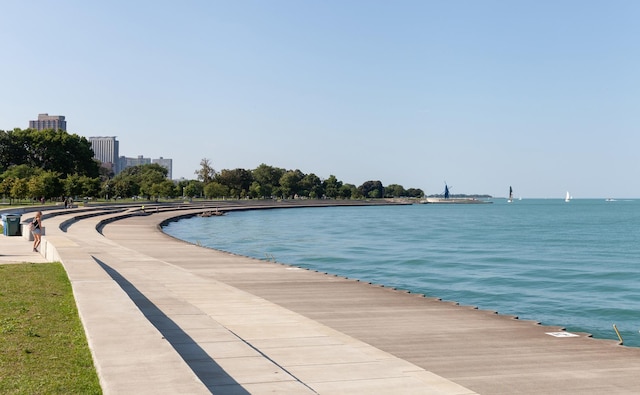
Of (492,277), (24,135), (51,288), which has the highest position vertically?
(24,135)

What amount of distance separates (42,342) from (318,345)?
4.74m

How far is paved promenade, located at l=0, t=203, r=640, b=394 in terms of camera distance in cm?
938

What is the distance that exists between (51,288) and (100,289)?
9.85 ft

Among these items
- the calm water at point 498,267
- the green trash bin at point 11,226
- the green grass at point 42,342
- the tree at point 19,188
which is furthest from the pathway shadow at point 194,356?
the tree at point 19,188

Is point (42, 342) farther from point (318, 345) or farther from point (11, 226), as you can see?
point (11, 226)

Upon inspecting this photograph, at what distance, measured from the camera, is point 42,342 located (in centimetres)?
1102

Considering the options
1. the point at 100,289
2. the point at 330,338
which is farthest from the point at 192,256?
the point at 330,338

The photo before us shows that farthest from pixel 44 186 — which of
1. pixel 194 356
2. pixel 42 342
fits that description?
pixel 194 356

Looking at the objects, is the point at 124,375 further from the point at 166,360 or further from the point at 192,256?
the point at 192,256

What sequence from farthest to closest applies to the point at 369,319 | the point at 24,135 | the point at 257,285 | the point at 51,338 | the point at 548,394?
the point at 24,135 < the point at 257,285 < the point at 369,319 < the point at 51,338 < the point at 548,394

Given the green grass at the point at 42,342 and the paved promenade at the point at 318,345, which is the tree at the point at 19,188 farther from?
the green grass at the point at 42,342

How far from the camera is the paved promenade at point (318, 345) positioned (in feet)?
30.8

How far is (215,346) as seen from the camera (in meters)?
11.8

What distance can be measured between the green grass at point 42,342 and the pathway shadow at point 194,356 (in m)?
1.48
